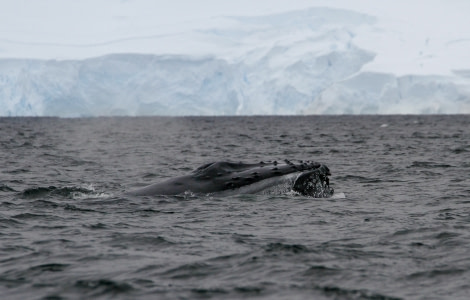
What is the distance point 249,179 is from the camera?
13.5 m

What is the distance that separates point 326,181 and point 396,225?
2.90 m

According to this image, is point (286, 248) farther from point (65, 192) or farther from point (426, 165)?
point (426, 165)

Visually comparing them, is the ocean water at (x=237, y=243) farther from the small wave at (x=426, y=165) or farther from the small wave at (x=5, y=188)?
the small wave at (x=426, y=165)

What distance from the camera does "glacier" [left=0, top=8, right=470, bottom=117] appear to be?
12662cm

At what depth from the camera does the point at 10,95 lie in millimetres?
128625

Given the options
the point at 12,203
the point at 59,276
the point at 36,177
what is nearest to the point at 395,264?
the point at 59,276

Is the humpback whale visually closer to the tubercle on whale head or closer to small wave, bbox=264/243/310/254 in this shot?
the tubercle on whale head

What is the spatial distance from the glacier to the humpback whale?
112 meters

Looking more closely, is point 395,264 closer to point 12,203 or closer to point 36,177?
point 12,203

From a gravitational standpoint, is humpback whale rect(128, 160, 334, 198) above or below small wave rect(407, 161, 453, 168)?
above

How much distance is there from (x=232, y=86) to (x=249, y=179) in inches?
4607

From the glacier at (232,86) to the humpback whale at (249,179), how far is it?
11216 centimetres

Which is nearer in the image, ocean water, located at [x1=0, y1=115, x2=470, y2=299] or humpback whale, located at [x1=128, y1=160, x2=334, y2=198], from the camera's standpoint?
ocean water, located at [x1=0, y1=115, x2=470, y2=299]

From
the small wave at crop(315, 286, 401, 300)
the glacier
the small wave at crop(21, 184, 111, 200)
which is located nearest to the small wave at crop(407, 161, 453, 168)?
the small wave at crop(21, 184, 111, 200)
